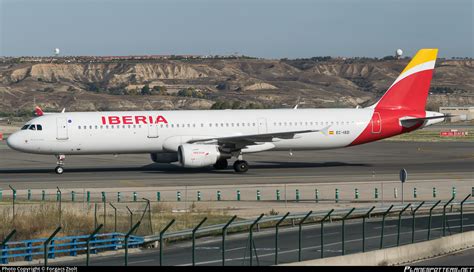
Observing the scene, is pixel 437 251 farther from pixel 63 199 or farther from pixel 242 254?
pixel 63 199

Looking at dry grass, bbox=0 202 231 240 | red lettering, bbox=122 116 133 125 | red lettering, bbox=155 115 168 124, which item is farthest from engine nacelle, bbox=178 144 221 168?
dry grass, bbox=0 202 231 240

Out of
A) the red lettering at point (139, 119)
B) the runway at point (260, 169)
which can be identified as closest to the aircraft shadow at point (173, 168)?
the runway at point (260, 169)

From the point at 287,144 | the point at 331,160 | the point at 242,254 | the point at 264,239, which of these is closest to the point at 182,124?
the point at 287,144

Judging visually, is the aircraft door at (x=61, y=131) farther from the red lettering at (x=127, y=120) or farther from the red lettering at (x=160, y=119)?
the red lettering at (x=160, y=119)

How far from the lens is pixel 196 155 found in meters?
57.8

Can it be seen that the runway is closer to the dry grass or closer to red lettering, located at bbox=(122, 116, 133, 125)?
red lettering, located at bbox=(122, 116, 133, 125)

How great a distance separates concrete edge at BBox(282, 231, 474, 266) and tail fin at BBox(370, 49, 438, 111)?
33405 mm

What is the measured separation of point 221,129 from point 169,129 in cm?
355

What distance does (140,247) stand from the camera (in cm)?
3164

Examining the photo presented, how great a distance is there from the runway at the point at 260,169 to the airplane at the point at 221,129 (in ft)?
5.03

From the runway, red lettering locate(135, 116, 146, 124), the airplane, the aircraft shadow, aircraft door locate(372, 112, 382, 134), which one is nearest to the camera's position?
the runway

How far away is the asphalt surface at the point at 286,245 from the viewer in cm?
2812

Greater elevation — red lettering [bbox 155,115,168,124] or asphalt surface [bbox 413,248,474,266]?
red lettering [bbox 155,115,168,124]

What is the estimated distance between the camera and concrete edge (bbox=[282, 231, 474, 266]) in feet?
87.8
